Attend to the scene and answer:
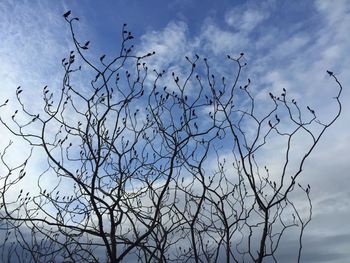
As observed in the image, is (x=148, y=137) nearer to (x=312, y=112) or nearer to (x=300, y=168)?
(x=312, y=112)

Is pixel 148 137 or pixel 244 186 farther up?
pixel 148 137

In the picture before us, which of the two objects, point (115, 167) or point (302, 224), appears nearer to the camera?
point (302, 224)

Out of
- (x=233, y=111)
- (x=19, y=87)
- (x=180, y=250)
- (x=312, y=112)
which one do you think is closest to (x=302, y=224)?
(x=312, y=112)

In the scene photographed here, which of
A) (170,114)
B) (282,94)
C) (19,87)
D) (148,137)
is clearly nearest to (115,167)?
(148,137)

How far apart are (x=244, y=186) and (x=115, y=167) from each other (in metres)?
1.91

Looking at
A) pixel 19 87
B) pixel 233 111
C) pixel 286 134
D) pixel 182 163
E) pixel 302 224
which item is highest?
pixel 19 87

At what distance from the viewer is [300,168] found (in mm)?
4051

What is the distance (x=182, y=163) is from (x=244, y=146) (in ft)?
3.48

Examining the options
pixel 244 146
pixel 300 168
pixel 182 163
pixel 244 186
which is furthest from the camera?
pixel 244 186

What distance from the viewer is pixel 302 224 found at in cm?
434

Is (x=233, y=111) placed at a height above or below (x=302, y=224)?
above

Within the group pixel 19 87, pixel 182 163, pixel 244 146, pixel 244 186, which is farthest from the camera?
pixel 244 186

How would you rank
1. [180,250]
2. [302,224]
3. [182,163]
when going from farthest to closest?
[180,250]
[182,163]
[302,224]

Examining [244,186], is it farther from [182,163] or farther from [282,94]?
[282,94]
